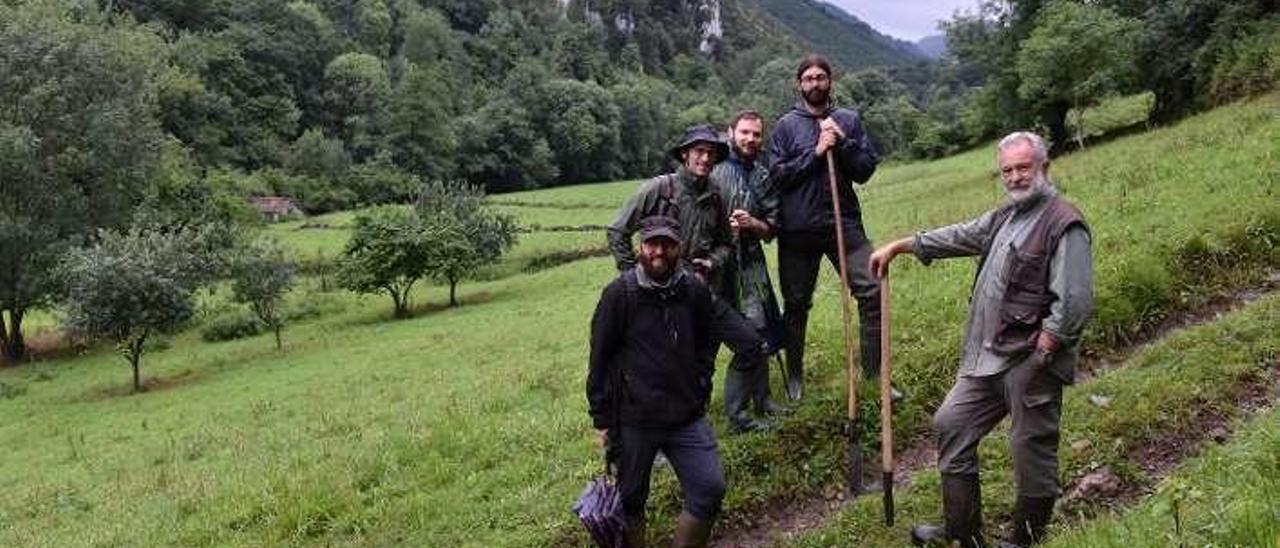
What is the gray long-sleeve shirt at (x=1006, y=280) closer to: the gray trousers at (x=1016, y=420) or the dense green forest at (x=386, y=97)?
the gray trousers at (x=1016, y=420)

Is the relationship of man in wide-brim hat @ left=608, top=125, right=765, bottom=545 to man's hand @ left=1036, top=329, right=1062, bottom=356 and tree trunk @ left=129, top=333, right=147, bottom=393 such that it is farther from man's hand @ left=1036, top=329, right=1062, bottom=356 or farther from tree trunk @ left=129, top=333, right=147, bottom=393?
tree trunk @ left=129, top=333, right=147, bottom=393

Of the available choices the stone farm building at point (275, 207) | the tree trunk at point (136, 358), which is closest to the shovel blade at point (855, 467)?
the tree trunk at point (136, 358)

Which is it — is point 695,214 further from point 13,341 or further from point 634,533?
point 13,341

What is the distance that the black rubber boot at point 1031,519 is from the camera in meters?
6.33

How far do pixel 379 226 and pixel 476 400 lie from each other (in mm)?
28961

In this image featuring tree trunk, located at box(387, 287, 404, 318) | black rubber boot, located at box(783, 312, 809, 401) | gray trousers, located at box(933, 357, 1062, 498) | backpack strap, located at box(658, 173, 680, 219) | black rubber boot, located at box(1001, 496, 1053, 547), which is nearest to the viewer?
gray trousers, located at box(933, 357, 1062, 498)

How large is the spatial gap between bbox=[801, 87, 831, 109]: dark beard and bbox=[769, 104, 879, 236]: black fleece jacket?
0.31 ft

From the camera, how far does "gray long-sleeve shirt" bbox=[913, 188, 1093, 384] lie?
19.1 feet

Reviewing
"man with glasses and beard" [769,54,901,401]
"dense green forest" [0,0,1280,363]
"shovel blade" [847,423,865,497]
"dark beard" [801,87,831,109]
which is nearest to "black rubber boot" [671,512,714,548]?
"shovel blade" [847,423,865,497]

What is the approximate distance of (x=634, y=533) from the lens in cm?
732

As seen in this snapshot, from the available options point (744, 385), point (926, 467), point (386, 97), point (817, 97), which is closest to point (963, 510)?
A: point (926, 467)

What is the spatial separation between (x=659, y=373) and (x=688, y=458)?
657 mm

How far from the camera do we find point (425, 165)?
11150 cm

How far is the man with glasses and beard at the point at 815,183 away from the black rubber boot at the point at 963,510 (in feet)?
7.84
